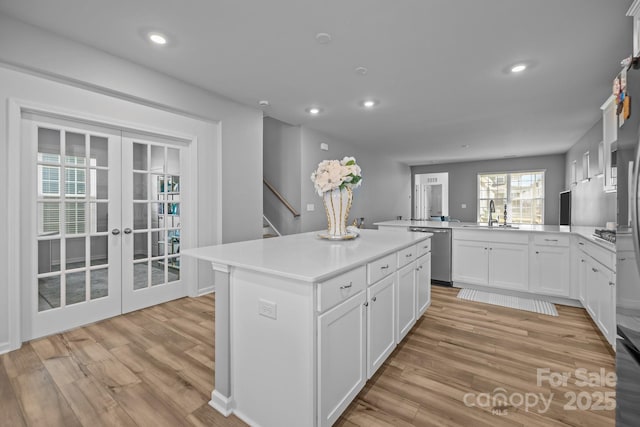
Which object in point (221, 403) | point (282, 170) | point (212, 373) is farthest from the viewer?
point (282, 170)

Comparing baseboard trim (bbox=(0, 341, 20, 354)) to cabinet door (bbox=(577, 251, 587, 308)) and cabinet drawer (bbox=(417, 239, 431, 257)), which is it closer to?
cabinet drawer (bbox=(417, 239, 431, 257))

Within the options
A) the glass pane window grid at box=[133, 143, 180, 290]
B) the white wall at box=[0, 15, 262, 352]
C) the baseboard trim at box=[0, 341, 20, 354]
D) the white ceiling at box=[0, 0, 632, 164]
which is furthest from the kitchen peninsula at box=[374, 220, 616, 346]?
the baseboard trim at box=[0, 341, 20, 354]

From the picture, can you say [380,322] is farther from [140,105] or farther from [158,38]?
[140,105]

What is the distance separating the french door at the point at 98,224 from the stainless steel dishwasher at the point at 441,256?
339 cm

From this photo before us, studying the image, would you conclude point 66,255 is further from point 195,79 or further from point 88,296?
point 195,79

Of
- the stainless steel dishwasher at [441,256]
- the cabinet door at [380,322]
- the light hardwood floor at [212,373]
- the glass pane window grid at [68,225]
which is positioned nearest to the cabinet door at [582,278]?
the light hardwood floor at [212,373]

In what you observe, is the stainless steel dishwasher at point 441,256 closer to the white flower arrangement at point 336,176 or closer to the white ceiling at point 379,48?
the white ceiling at point 379,48

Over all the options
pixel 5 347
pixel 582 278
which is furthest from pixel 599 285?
pixel 5 347

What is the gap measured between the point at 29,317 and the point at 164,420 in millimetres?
1785

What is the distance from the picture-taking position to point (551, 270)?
3523 millimetres

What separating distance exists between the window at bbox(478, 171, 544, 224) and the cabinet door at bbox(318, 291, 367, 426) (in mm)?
7525

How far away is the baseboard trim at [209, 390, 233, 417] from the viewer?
1.59 meters

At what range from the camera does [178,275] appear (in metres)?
3.47

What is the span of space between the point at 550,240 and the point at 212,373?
387 centimetres
